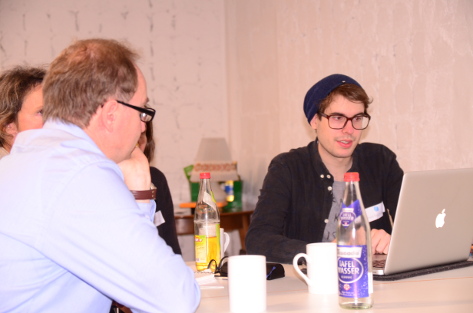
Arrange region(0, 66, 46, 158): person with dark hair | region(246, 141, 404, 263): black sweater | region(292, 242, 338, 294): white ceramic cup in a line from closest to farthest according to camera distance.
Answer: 1. region(292, 242, 338, 294): white ceramic cup
2. region(0, 66, 46, 158): person with dark hair
3. region(246, 141, 404, 263): black sweater

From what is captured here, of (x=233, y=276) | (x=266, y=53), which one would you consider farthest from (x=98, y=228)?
(x=266, y=53)

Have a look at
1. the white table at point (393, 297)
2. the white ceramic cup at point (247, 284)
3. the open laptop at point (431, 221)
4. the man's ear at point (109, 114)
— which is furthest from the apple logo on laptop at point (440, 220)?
the man's ear at point (109, 114)

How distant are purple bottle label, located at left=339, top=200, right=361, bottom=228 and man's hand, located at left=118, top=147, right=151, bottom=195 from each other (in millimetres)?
512

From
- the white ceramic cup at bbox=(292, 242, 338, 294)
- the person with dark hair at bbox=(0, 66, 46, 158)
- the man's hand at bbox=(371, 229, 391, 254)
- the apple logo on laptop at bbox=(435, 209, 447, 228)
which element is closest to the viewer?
the white ceramic cup at bbox=(292, 242, 338, 294)

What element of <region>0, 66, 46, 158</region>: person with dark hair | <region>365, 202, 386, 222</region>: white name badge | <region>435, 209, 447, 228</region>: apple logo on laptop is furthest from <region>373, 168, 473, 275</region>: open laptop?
<region>0, 66, 46, 158</region>: person with dark hair

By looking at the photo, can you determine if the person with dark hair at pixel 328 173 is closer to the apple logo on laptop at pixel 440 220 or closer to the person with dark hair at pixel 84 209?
the apple logo on laptop at pixel 440 220

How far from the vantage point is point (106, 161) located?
4.19 ft

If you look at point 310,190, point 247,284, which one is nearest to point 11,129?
point 310,190

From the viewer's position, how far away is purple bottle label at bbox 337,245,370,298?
53.4 inches

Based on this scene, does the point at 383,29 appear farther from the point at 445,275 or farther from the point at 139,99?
the point at 139,99

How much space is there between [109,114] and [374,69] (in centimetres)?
186

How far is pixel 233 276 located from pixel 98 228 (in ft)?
1.14

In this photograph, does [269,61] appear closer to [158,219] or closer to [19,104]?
[158,219]

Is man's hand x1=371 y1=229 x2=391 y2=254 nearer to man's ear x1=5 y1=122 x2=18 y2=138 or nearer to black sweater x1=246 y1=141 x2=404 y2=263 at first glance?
black sweater x1=246 y1=141 x2=404 y2=263
